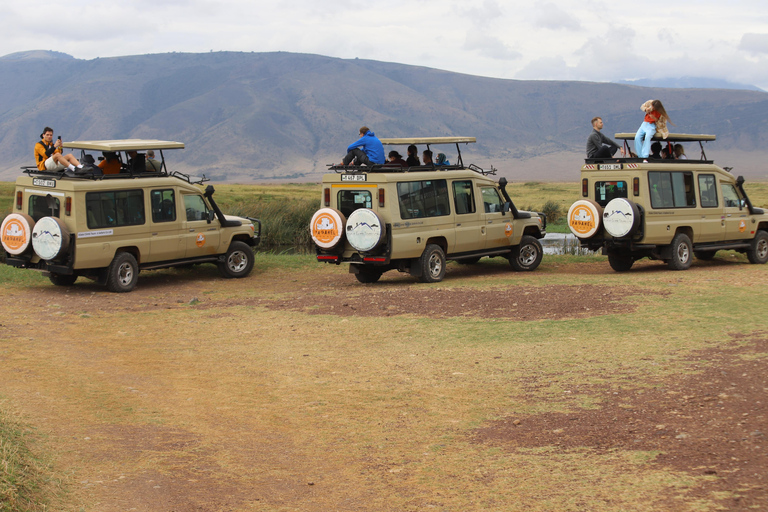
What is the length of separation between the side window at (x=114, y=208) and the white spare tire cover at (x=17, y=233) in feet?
3.65

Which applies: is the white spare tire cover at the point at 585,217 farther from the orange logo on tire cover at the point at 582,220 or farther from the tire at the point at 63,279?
the tire at the point at 63,279

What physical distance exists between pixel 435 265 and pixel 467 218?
4.00 feet

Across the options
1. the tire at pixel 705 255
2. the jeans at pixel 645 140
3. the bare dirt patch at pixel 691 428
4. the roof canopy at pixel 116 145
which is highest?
the roof canopy at pixel 116 145

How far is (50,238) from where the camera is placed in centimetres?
1545

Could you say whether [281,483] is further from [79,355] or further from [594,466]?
[79,355]

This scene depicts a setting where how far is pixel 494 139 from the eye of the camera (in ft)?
550

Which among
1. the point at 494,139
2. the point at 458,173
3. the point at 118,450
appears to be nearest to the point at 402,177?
the point at 458,173

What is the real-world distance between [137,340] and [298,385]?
3.50 metres

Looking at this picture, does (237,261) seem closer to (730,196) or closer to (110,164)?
(110,164)

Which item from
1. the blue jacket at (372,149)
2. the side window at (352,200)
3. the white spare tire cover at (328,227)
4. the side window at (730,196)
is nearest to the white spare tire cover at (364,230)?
the white spare tire cover at (328,227)

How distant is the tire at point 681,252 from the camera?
17734 millimetres

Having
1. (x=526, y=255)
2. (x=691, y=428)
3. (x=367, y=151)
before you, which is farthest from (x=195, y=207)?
(x=691, y=428)

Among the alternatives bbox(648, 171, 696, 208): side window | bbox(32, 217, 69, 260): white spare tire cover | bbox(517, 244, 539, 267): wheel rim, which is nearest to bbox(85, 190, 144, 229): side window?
bbox(32, 217, 69, 260): white spare tire cover

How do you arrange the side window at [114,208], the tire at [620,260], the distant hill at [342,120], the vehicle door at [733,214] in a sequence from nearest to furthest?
the side window at [114,208], the tire at [620,260], the vehicle door at [733,214], the distant hill at [342,120]
